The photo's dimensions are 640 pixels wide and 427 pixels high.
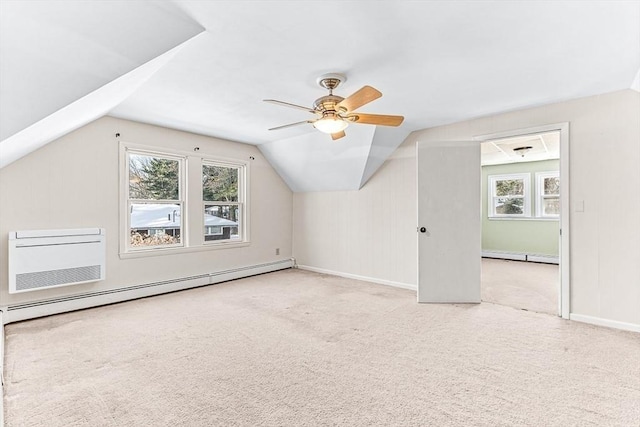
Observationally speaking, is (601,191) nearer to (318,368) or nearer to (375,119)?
(375,119)

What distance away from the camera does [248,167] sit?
5.53 meters

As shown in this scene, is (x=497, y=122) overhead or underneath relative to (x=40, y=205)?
overhead

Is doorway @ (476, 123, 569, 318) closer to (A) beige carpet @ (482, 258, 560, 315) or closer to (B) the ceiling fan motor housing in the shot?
(A) beige carpet @ (482, 258, 560, 315)

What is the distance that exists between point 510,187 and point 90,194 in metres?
8.18

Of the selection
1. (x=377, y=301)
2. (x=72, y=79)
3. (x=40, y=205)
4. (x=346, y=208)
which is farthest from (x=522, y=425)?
(x=40, y=205)

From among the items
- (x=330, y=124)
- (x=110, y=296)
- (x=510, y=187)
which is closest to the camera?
(x=330, y=124)

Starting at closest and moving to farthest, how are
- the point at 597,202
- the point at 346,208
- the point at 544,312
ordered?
1. the point at 597,202
2. the point at 544,312
3. the point at 346,208

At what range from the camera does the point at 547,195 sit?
22.9 feet

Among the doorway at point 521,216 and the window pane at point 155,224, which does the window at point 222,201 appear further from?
the doorway at point 521,216

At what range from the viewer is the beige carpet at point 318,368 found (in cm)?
183

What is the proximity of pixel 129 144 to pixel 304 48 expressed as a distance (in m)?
2.95

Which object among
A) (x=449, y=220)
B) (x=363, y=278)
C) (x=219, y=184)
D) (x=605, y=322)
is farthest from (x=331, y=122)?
(x=605, y=322)

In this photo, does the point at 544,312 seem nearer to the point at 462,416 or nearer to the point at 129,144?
the point at 462,416

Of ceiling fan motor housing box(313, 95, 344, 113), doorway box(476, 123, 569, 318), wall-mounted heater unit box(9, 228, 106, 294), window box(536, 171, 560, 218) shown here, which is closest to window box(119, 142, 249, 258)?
wall-mounted heater unit box(9, 228, 106, 294)
